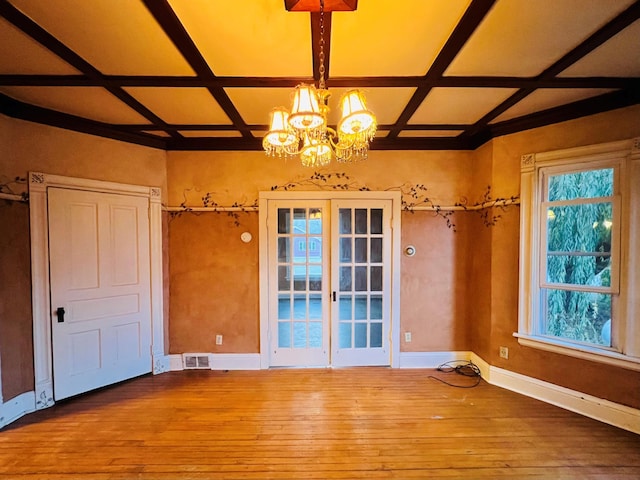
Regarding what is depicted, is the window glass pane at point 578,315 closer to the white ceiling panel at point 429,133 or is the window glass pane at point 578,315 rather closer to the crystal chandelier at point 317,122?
A: the white ceiling panel at point 429,133

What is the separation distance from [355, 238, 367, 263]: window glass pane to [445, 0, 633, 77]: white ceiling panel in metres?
1.88

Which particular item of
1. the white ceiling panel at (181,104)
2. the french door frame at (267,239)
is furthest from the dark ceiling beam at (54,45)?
the french door frame at (267,239)

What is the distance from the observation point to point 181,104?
8.08 feet

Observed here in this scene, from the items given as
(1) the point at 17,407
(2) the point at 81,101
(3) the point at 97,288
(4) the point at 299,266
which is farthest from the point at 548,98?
(1) the point at 17,407

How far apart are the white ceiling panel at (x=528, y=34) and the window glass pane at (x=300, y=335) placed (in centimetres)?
287

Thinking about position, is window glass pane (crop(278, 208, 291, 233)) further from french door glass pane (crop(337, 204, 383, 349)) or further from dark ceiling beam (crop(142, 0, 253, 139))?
dark ceiling beam (crop(142, 0, 253, 139))

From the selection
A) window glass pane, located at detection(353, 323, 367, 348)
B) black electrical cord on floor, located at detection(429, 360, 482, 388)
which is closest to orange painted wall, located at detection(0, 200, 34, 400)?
window glass pane, located at detection(353, 323, 367, 348)

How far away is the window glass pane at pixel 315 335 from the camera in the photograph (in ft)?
11.3

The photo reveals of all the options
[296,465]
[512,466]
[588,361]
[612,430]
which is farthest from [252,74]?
[612,430]

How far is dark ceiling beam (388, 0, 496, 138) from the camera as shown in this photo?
4.76ft

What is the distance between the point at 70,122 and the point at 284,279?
2619 millimetres

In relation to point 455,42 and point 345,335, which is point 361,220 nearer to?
point 345,335

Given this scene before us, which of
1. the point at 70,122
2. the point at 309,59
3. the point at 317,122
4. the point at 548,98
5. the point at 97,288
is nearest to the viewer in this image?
the point at 317,122

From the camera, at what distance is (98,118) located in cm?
274
